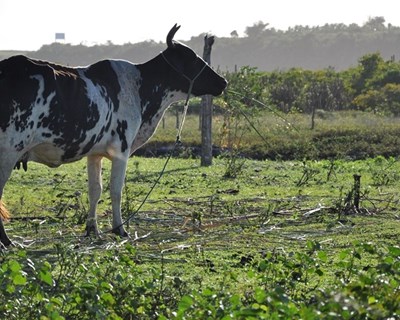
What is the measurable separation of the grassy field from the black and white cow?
2.52 ft

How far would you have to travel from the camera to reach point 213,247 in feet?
38.1

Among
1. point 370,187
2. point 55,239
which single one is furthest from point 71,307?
point 370,187

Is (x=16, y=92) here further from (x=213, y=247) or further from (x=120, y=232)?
(x=213, y=247)

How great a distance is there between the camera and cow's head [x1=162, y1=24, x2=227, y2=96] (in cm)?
1338

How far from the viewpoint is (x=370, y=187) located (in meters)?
17.8

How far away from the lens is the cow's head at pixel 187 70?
13.4 meters

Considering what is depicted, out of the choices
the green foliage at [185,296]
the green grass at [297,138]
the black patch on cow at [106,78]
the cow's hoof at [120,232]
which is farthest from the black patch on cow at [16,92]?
the green grass at [297,138]

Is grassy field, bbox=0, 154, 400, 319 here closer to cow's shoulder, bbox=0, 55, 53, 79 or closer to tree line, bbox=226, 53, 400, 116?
Result: cow's shoulder, bbox=0, 55, 53, 79

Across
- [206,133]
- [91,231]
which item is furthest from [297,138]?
[91,231]

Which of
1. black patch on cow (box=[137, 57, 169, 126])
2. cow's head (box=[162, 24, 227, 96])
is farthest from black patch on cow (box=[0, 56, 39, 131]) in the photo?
cow's head (box=[162, 24, 227, 96])

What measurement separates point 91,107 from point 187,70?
184 centimetres

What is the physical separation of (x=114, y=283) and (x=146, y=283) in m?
0.55

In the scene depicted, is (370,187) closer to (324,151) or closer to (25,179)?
(25,179)

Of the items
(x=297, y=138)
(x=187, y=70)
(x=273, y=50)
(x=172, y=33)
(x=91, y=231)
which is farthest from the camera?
(x=273, y=50)
